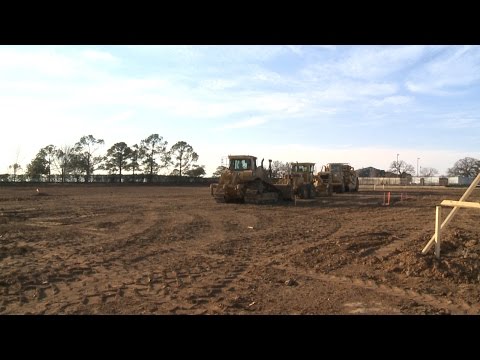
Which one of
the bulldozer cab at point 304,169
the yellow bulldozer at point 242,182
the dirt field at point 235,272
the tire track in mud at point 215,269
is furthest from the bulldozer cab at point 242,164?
the dirt field at point 235,272

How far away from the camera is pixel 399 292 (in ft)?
20.9

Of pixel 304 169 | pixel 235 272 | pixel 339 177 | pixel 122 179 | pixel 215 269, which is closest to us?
pixel 235 272

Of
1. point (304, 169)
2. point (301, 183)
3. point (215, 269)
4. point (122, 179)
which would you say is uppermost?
point (304, 169)

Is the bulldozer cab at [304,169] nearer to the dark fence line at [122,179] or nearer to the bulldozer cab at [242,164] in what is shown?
the bulldozer cab at [242,164]

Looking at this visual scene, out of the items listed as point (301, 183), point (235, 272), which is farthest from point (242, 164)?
point (235, 272)

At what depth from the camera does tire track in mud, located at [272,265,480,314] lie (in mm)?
5582

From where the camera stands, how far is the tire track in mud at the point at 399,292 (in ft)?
18.3

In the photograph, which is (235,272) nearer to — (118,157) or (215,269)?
(215,269)

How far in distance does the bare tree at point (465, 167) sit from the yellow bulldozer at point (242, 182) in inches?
4383

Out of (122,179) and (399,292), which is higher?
(122,179)

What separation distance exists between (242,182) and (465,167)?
117932mm
